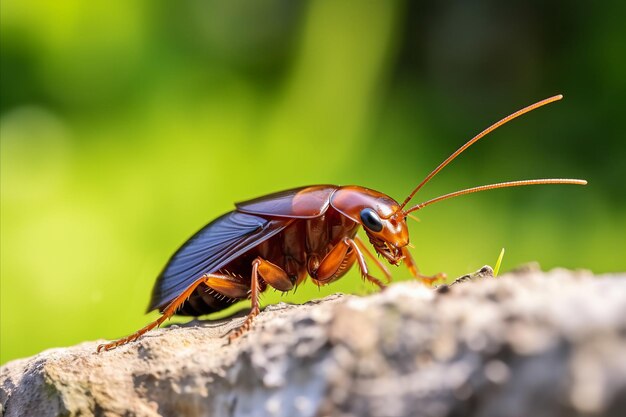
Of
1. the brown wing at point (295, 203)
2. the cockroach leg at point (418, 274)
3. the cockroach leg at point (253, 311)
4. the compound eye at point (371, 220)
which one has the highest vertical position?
the brown wing at point (295, 203)

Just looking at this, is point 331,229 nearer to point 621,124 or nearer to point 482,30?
point 621,124

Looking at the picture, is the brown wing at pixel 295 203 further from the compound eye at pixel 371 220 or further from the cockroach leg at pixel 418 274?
the cockroach leg at pixel 418 274

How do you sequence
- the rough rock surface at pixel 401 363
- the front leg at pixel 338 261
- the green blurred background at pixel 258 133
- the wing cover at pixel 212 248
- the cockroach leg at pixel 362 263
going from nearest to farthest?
the rough rock surface at pixel 401 363, the cockroach leg at pixel 362 263, the front leg at pixel 338 261, the wing cover at pixel 212 248, the green blurred background at pixel 258 133

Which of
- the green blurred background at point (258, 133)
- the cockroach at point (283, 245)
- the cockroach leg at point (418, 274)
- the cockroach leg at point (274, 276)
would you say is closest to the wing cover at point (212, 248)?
the cockroach at point (283, 245)

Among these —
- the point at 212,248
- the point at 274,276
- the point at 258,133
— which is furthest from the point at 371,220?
the point at 258,133

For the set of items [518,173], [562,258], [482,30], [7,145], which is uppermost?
[482,30]

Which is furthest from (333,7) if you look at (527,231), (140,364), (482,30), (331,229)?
(140,364)

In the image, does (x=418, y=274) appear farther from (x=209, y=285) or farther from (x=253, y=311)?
(x=209, y=285)
